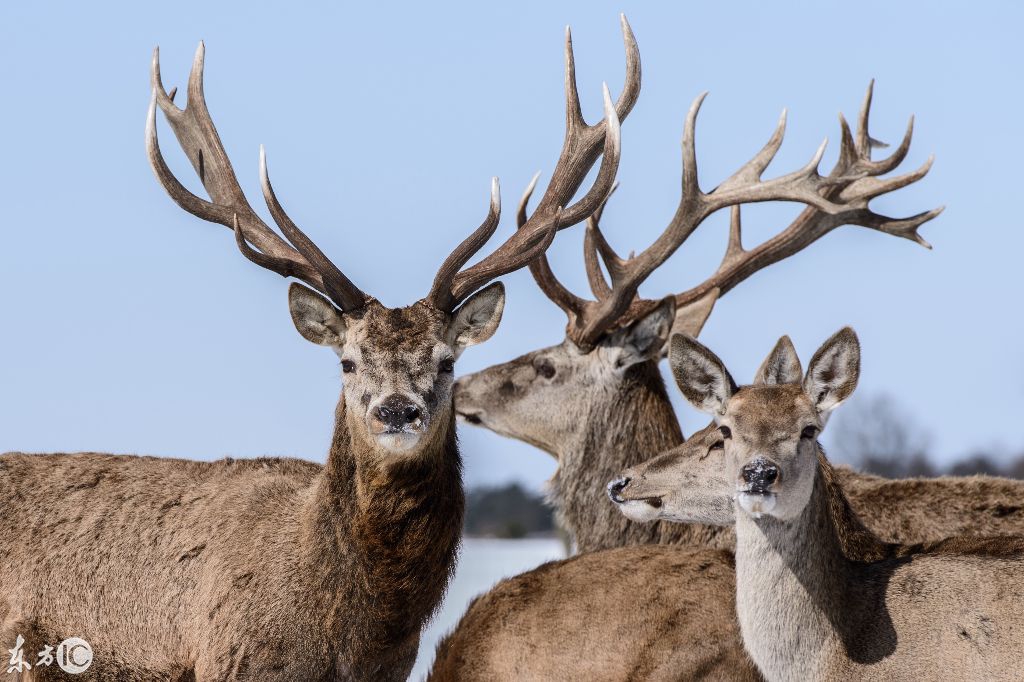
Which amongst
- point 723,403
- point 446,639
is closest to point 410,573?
point 446,639

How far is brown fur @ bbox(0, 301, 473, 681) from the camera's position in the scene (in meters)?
7.08

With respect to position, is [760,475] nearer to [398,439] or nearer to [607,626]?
[607,626]

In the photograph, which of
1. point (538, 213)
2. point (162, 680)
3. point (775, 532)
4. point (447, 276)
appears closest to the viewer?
point (775, 532)

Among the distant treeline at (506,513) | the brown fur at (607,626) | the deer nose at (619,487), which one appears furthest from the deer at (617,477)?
the distant treeline at (506,513)

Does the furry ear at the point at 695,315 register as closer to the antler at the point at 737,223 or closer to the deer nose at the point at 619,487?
the antler at the point at 737,223

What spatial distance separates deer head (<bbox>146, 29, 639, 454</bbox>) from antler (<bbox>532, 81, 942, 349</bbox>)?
61.3 inches

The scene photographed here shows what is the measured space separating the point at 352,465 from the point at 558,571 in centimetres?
102

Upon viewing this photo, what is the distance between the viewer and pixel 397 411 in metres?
7.05

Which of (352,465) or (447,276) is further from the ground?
(447,276)

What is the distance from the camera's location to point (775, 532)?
266 inches

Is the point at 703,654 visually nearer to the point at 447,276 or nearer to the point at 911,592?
the point at 911,592

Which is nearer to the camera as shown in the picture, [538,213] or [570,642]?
[570,642]

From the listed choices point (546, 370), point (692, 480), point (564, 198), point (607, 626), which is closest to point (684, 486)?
→ point (692, 480)

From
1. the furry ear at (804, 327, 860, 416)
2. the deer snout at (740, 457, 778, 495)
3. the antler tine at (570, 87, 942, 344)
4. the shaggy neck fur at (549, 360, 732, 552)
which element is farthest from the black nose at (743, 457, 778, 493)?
the antler tine at (570, 87, 942, 344)
